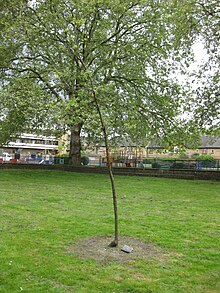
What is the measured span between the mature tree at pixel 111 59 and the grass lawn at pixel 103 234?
6938mm

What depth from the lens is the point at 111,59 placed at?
1872cm

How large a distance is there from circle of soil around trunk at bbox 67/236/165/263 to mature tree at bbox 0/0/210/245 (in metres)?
10.4

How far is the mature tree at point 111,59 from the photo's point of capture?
17.2 meters

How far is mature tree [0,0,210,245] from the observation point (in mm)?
17203

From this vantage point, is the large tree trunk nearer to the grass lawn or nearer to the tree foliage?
the tree foliage

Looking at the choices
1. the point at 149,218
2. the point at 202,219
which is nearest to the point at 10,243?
the point at 149,218

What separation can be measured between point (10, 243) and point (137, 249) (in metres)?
2.21

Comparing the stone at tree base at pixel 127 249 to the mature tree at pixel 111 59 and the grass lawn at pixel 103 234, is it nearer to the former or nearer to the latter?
the grass lawn at pixel 103 234

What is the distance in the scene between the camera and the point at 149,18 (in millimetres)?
19141

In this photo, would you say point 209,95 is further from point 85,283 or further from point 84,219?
point 85,283

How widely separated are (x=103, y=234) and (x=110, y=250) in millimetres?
1006

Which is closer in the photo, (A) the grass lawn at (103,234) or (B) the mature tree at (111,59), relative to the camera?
(A) the grass lawn at (103,234)

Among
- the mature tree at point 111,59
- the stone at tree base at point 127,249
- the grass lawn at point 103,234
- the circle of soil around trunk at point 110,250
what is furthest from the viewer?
the mature tree at point 111,59

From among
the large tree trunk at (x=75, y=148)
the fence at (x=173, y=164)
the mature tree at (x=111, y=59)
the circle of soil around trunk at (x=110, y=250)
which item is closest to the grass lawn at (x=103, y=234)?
the circle of soil around trunk at (x=110, y=250)
